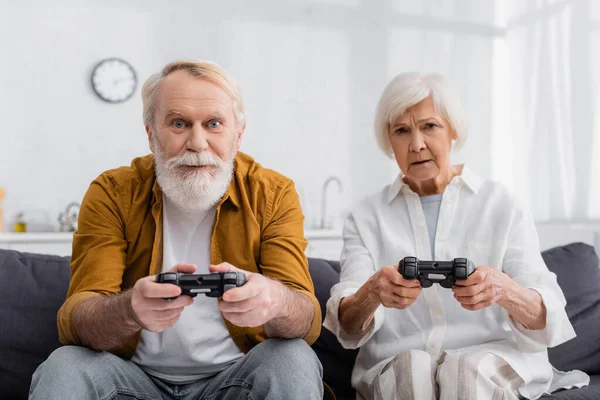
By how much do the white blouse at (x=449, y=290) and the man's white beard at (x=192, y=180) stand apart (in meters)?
0.44

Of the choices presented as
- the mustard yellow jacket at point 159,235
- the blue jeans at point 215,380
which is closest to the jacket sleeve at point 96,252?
the mustard yellow jacket at point 159,235

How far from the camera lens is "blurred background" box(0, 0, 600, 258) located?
4.21m

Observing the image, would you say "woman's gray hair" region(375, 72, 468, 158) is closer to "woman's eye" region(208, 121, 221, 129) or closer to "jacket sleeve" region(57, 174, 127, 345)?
"woman's eye" region(208, 121, 221, 129)

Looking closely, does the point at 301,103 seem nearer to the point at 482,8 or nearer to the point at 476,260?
the point at 482,8

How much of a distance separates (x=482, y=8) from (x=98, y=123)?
118 inches

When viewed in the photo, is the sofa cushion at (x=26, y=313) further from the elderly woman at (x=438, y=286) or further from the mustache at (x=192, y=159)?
the elderly woman at (x=438, y=286)

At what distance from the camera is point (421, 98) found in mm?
1987

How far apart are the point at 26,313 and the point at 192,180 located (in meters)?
0.65

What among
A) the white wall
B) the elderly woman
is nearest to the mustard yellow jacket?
the elderly woman

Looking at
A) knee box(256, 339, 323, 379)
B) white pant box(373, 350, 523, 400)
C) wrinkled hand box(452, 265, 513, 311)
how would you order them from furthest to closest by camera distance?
white pant box(373, 350, 523, 400), wrinkled hand box(452, 265, 513, 311), knee box(256, 339, 323, 379)

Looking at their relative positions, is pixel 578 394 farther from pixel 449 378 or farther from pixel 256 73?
pixel 256 73

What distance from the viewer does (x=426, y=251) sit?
6.45ft

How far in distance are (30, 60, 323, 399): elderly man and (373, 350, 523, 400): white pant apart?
0.27 meters

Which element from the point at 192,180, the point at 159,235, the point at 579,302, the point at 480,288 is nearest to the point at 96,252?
the point at 159,235
